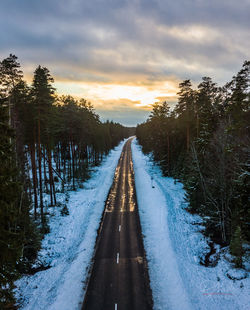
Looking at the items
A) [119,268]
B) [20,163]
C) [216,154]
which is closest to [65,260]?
[119,268]

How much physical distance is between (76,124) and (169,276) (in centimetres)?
2752

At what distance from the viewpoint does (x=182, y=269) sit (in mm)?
15562

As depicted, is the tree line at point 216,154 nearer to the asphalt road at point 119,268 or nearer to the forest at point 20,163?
the asphalt road at point 119,268

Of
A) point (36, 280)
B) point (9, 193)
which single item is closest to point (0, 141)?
point (9, 193)

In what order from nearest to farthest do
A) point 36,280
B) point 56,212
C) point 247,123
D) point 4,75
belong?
point 36,280, point 4,75, point 247,123, point 56,212

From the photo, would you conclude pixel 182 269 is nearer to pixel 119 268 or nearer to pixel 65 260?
pixel 119 268

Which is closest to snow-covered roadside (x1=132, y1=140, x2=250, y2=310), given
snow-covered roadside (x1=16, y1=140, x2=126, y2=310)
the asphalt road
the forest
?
the asphalt road

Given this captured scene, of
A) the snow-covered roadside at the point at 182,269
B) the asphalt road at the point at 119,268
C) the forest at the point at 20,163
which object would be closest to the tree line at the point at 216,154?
the snow-covered roadside at the point at 182,269

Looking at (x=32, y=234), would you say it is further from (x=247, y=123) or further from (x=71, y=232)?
(x=247, y=123)

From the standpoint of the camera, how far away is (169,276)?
1480 cm

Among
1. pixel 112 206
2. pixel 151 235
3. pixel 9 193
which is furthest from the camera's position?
pixel 112 206

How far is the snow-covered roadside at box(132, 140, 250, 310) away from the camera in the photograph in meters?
12.5

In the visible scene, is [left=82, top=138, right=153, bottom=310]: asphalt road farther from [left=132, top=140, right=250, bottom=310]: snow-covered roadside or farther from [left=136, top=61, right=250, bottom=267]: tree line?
[left=136, top=61, right=250, bottom=267]: tree line

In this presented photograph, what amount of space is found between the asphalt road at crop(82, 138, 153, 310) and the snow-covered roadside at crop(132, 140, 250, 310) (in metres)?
0.79
